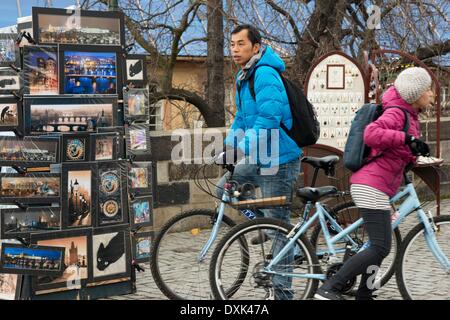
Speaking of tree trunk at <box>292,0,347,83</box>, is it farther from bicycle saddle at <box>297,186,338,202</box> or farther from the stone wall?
bicycle saddle at <box>297,186,338,202</box>

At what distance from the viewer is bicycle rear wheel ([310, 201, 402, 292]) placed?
5227 millimetres

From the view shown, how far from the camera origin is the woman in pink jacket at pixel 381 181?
4.76 metres

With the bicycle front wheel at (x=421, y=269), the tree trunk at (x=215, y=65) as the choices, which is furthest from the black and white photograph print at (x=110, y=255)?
the tree trunk at (x=215, y=65)

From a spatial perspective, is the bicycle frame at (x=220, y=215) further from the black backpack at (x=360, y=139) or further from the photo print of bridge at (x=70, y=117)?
the photo print of bridge at (x=70, y=117)

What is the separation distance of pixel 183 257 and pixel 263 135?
1.15m

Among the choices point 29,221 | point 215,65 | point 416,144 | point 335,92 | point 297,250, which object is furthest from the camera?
point 215,65

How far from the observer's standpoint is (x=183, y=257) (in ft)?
18.4

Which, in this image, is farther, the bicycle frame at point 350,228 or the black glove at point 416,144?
the bicycle frame at point 350,228

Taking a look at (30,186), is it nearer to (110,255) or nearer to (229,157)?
(110,255)

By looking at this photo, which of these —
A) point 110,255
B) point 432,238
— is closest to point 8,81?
point 110,255

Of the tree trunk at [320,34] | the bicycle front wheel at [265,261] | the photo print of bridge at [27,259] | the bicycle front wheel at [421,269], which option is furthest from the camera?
the tree trunk at [320,34]

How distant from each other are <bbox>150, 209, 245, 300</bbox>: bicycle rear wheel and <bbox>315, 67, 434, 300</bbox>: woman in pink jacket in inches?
37.2

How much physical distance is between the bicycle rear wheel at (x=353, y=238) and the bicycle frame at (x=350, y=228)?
5 centimetres

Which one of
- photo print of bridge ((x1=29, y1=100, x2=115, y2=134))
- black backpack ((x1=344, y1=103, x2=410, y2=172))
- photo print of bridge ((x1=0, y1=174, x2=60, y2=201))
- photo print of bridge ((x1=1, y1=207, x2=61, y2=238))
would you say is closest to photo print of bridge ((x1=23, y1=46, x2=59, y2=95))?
photo print of bridge ((x1=29, y1=100, x2=115, y2=134))
